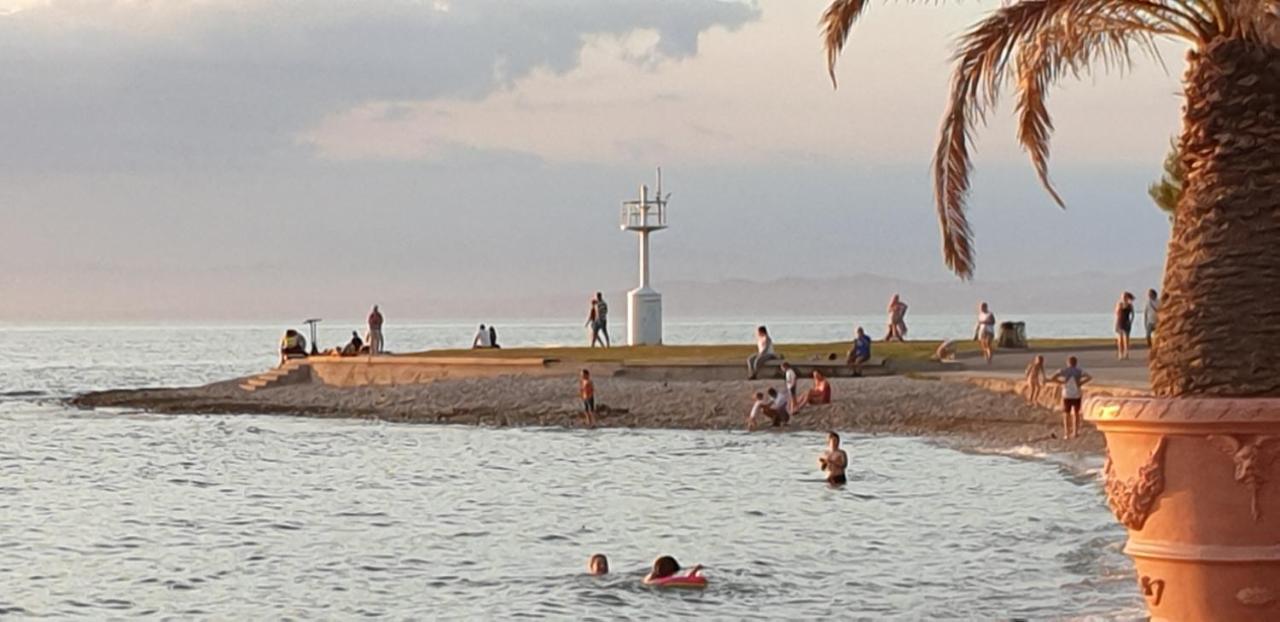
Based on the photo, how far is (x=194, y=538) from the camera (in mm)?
25859

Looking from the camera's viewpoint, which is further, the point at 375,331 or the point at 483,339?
the point at 483,339

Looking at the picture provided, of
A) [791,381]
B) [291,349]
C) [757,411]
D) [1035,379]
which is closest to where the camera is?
[1035,379]

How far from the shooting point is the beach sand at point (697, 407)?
35312 mm

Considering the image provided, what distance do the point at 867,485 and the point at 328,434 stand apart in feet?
61.5

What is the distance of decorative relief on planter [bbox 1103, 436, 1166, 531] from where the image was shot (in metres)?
9.59

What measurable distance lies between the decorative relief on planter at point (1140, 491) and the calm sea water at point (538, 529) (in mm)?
5557

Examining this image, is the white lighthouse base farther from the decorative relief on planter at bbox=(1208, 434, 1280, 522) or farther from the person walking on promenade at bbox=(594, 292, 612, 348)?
the decorative relief on planter at bbox=(1208, 434, 1280, 522)

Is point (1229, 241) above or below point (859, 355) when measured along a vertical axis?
above

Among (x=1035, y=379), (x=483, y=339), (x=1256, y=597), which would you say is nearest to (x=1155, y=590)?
(x=1256, y=597)

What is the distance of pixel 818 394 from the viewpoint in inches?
1543

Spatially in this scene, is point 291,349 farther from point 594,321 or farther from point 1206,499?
point 1206,499

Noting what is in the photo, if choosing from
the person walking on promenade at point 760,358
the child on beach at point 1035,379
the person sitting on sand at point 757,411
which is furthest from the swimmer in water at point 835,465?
the person walking on promenade at point 760,358

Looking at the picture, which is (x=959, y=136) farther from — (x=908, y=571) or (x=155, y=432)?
(x=155, y=432)

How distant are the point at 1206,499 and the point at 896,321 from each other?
41.9 metres
